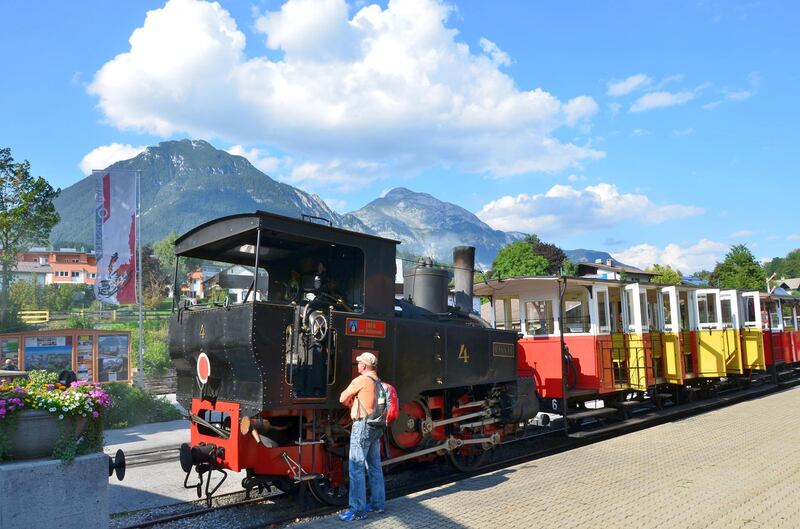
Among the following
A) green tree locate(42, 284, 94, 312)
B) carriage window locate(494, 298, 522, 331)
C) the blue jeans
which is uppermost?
green tree locate(42, 284, 94, 312)

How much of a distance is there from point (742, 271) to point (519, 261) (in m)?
19.4

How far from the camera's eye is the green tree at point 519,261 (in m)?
50.8

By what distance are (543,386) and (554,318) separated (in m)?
1.35

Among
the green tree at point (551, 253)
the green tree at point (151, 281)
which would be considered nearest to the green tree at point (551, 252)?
the green tree at point (551, 253)

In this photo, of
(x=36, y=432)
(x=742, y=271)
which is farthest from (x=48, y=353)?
(x=742, y=271)

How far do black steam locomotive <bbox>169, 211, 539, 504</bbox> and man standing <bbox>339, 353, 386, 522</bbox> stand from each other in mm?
394

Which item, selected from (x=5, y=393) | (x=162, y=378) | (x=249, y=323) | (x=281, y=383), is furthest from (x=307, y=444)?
(x=162, y=378)

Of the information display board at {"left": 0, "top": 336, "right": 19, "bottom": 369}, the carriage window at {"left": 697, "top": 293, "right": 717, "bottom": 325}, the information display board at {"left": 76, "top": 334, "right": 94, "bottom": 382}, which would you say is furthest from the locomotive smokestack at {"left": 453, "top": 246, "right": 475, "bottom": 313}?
the information display board at {"left": 0, "top": 336, "right": 19, "bottom": 369}

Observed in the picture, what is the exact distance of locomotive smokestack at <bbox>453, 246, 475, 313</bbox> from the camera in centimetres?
920

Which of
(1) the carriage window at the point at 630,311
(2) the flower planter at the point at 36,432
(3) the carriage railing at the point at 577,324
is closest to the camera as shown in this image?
(2) the flower planter at the point at 36,432

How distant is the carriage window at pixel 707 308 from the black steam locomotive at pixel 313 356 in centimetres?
812

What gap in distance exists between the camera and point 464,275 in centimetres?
938

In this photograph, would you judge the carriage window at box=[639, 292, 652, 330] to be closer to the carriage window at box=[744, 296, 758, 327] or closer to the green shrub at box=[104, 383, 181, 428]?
the carriage window at box=[744, 296, 758, 327]

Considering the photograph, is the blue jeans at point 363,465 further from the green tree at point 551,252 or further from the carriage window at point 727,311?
the green tree at point 551,252
